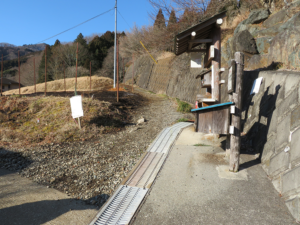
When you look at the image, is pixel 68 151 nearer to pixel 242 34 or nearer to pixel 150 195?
pixel 150 195

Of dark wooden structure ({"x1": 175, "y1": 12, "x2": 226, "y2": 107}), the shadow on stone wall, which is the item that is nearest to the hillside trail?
dark wooden structure ({"x1": 175, "y1": 12, "x2": 226, "y2": 107})

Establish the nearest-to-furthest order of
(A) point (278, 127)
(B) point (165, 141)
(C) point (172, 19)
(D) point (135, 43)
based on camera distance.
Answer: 1. (A) point (278, 127)
2. (B) point (165, 141)
3. (C) point (172, 19)
4. (D) point (135, 43)

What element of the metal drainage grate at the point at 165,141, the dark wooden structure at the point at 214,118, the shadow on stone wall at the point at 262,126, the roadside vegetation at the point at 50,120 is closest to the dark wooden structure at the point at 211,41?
the dark wooden structure at the point at 214,118

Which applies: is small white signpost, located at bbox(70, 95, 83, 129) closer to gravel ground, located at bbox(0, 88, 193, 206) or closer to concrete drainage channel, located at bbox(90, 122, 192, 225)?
gravel ground, located at bbox(0, 88, 193, 206)

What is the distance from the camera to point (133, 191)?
3.88 meters

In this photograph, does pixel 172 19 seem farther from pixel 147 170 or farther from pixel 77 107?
pixel 147 170

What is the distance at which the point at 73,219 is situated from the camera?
359 cm

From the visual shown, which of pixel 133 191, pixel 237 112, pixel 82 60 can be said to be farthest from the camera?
pixel 82 60

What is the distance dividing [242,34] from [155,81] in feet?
37.9

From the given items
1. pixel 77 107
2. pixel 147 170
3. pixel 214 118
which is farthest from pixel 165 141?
pixel 77 107

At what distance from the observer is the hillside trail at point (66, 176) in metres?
3.76

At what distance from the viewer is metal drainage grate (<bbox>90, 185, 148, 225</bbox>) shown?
10.4 ft

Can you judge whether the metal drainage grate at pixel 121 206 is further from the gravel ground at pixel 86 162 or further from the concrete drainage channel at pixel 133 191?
the gravel ground at pixel 86 162

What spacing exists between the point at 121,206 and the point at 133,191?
447mm
